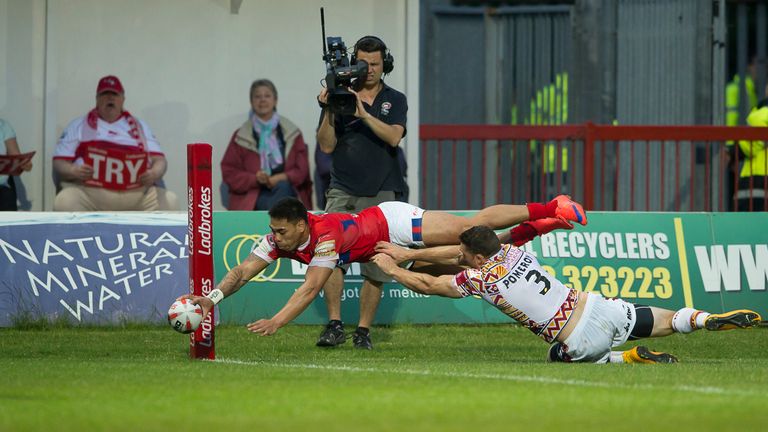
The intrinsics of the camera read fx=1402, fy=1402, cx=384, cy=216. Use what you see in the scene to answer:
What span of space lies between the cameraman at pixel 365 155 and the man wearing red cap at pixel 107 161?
3.45 meters

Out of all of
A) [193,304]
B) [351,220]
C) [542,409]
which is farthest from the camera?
[351,220]

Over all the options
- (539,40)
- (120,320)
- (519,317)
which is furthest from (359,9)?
(519,317)

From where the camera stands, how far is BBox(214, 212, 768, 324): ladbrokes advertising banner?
44.4ft

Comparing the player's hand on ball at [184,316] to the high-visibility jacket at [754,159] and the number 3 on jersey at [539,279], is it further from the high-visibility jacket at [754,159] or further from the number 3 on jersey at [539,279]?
the high-visibility jacket at [754,159]

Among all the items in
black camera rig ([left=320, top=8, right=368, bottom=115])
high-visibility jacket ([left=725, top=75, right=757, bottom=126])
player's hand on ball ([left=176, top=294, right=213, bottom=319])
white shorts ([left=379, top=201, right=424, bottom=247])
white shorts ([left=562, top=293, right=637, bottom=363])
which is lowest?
white shorts ([left=562, top=293, right=637, bottom=363])

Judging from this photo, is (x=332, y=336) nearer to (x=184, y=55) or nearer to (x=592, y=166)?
(x=592, y=166)

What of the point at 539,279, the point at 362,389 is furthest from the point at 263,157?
the point at 362,389

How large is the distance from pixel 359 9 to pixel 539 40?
3.40 meters

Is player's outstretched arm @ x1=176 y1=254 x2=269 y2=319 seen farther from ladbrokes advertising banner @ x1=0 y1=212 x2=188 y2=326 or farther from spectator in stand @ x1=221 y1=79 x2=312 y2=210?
spectator in stand @ x1=221 y1=79 x2=312 y2=210

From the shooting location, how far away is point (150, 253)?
1338 centimetres

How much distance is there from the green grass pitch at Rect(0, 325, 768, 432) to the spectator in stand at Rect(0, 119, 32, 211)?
321 cm

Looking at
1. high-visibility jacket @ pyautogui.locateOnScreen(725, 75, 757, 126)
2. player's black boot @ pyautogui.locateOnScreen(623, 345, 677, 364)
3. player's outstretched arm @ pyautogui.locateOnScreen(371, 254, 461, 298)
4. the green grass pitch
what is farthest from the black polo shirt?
high-visibility jacket @ pyautogui.locateOnScreen(725, 75, 757, 126)

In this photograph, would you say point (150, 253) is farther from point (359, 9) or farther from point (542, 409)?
point (542, 409)

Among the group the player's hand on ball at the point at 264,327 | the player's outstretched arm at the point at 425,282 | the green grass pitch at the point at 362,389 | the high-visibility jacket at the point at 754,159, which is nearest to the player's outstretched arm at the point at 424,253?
the player's outstretched arm at the point at 425,282
